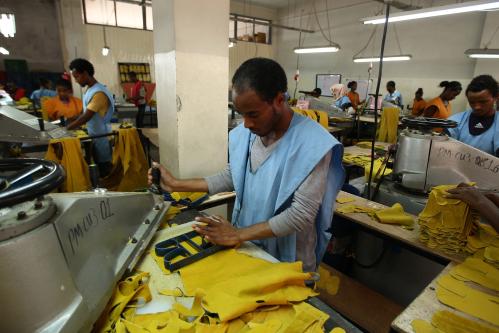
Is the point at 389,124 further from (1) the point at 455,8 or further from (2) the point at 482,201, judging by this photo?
(2) the point at 482,201

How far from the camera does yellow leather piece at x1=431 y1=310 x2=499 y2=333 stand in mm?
996

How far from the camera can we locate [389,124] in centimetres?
503

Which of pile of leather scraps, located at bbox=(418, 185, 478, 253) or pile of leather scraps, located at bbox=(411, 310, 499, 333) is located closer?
pile of leather scraps, located at bbox=(411, 310, 499, 333)

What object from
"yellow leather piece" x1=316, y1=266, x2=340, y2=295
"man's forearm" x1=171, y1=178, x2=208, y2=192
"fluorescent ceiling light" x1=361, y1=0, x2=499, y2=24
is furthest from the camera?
"fluorescent ceiling light" x1=361, y1=0, x2=499, y2=24

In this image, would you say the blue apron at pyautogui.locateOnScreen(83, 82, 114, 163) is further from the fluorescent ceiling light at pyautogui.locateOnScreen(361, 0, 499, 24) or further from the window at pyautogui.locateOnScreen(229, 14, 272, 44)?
the window at pyautogui.locateOnScreen(229, 14, 272, 44)

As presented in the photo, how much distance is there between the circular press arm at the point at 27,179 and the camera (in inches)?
22.9

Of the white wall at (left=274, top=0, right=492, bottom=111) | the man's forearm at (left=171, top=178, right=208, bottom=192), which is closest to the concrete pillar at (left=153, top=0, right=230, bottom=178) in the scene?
the man's forearm at (left=171, top=178, right=208, bottom=192)

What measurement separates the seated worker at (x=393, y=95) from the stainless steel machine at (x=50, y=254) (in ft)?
27.7

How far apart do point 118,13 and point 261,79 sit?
32.4ft

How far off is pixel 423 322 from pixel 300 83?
447 inches

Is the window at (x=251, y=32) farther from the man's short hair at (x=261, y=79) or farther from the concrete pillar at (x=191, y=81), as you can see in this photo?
the man's short hair at (x=261, y=79)

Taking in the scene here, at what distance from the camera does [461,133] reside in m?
2.62

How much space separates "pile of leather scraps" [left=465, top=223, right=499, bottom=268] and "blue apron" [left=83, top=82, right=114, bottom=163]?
3385 mm

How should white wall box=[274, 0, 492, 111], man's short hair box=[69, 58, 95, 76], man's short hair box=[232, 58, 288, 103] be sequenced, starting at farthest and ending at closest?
white wall box=[274, 0, 492, 111]
man's short hair box=[69, 58, 95, 76]
man's short hair box=[232, 58, 288, 103]
